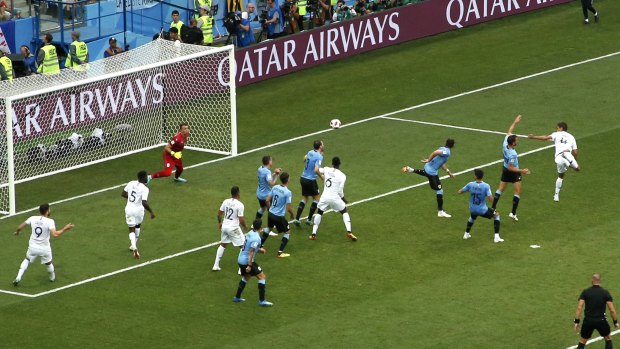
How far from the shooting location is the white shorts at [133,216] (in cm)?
3278

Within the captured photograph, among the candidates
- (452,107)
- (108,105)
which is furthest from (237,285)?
(452,107)

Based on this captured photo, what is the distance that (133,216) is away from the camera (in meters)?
32.8

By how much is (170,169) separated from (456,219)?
7494mm

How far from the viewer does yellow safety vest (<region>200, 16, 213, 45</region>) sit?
159ft

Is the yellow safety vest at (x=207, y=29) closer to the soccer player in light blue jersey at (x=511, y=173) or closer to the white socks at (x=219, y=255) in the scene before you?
the soccer player in light blue jersey at (x=511, y=173)

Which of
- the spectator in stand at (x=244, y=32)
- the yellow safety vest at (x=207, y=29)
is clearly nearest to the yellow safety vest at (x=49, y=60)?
the yellow safety vest at (x=207, y=29)

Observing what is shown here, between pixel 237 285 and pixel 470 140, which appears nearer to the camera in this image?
pixel 237 285

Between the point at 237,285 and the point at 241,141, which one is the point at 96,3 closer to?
the point at 241,141

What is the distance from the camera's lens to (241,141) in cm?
4272

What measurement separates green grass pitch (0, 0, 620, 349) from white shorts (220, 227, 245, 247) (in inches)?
27.4

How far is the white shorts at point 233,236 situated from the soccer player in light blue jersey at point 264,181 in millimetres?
2526

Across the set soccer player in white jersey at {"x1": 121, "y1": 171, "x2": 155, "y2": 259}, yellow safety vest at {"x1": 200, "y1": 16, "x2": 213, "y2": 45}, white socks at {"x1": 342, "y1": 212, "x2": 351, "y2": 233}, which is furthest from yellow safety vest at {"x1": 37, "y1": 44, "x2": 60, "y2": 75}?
white socks at {"x1": 342, "y1": 212, "x2": 351, "y2": 233}

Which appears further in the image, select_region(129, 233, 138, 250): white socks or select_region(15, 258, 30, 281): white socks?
select_region(129, 233, 138, 250): white socks

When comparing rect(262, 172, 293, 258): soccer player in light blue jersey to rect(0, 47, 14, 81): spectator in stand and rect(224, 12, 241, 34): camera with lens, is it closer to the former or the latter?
rect(0, 47, 14, 81): spectator in stand
